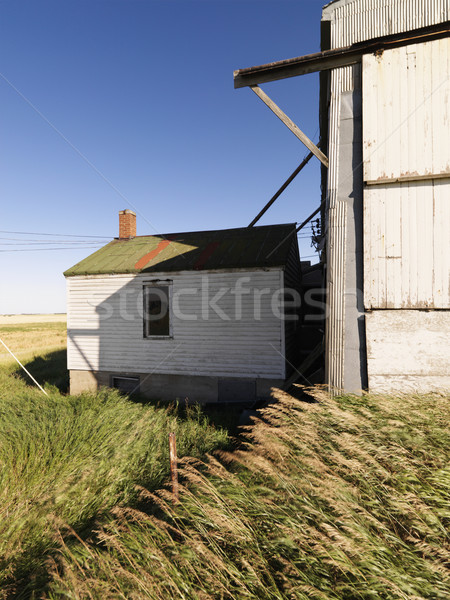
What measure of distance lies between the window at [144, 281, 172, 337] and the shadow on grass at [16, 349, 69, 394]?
5.01m

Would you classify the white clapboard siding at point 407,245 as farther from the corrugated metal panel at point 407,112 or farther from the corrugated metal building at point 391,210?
the corrugated metal panel at point 407,112

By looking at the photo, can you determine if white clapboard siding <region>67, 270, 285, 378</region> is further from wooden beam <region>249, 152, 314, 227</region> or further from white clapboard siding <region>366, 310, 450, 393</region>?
white clapboard siding <region>366, 310, 450, 393</region>

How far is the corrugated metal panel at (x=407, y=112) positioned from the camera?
5.17 m

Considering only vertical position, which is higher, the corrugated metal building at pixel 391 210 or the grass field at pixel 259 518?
the corrugated metal building at pixel 391 210

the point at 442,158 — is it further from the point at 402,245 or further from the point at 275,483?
the point at 275,483

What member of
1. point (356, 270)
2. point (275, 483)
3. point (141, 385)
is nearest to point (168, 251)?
point (141, 385)

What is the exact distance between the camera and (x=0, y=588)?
9.89 feet

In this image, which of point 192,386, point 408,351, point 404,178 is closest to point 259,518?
point 408,351

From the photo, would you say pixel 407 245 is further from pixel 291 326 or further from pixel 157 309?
pixel 157 309

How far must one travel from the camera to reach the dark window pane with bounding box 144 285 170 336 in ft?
36.6

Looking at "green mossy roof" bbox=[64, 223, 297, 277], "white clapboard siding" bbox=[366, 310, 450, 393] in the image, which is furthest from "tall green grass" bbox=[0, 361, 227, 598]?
"green mossy roof" bbox=[64, 223, 297, 277]

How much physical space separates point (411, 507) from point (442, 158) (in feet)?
17.5

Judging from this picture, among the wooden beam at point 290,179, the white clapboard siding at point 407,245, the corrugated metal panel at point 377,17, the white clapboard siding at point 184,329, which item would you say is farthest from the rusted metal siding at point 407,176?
the white clapboard siding at point 184,329

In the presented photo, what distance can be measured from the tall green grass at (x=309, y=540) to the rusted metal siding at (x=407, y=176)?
2.48m
